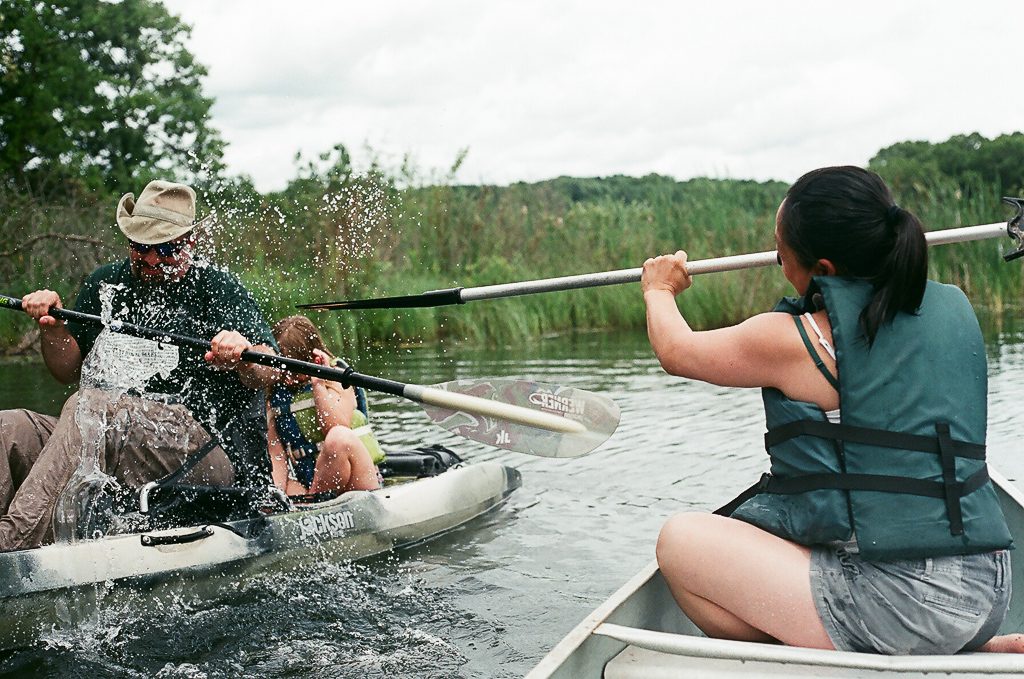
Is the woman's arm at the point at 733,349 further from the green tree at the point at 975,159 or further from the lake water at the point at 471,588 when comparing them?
the green tree at the point at 975,159

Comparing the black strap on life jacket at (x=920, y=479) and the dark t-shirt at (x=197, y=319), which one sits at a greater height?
the dark t-shirt at (x=197, y=319)

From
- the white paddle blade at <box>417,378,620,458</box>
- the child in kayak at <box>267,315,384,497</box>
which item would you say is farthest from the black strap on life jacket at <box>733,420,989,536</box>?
the child in kayak at <box>267,315,384,497</box>

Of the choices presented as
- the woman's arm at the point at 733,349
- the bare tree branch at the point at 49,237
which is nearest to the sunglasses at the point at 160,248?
the woman's arm at the point at 733,349

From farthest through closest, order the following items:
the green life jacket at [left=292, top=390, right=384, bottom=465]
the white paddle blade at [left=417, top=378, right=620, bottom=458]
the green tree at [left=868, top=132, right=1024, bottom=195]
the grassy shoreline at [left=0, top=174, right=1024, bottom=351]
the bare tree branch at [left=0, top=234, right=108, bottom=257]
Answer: the green tree at [left=868, top=132, right=1024, bottom=195], the bare tree branch at [left=0, top=234, right=108, bottom=257], the grassy shoreline at [left=0, top=174, right=1024, bottom=351], the green life jacket at [left=292, top=390, right=384, bottom=465], the white paddle blade at [left=417, top=378, right=620, bottom=458]

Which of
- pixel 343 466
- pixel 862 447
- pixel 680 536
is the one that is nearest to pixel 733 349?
pixel 862 447

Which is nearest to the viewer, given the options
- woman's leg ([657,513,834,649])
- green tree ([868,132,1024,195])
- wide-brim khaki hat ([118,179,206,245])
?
woman's leg ([657,513,834,649])

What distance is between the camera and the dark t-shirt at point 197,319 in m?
4.30

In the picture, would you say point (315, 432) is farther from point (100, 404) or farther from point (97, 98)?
point (97, 98)

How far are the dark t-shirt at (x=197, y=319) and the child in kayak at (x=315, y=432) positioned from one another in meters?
0.41

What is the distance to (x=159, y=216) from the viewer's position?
432 centimetres

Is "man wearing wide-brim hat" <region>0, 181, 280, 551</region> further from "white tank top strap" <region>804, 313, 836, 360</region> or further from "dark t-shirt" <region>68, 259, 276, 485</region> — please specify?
"white tank top strap" <region>804, 313, 836, 360</region>

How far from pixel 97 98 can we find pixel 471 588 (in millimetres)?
24966

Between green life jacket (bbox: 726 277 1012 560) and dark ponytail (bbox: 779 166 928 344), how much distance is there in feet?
0.14

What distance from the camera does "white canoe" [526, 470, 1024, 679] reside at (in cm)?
229
